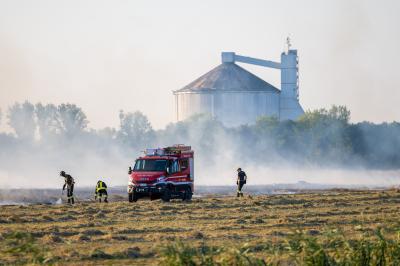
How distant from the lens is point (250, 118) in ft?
574

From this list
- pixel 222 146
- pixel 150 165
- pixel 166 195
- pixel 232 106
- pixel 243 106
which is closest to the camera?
pixel 166 195

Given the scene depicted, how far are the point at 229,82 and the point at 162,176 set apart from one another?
120913mm

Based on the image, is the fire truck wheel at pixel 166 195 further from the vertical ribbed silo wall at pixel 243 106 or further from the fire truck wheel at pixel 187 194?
the vertical ribbed silo wall at pixel 243 106

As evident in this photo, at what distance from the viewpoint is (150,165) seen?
58594 millimetres

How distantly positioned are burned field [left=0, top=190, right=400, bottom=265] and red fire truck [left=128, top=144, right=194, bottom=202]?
1.50m

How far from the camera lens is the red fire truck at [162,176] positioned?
57531 mm

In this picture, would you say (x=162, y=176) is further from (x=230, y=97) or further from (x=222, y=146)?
(x=230, y=97)

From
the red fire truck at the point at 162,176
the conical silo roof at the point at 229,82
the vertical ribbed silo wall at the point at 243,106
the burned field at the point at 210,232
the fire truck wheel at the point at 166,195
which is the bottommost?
the burned field at the point at 210,232

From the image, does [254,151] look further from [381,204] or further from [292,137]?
[381,204]

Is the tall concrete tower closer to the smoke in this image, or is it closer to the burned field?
the smoke

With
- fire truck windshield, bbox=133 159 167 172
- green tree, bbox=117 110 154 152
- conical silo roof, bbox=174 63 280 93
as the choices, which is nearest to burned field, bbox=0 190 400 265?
fire truck windshield, bbox=133 159 167 172

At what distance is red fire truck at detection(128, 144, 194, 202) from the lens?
57.5 meters

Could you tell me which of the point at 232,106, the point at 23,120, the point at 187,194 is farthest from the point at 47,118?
the point at 187,194

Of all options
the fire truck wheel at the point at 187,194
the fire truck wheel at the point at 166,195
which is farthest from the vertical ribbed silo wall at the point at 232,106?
the fire truck wheel at the point at 166,195
